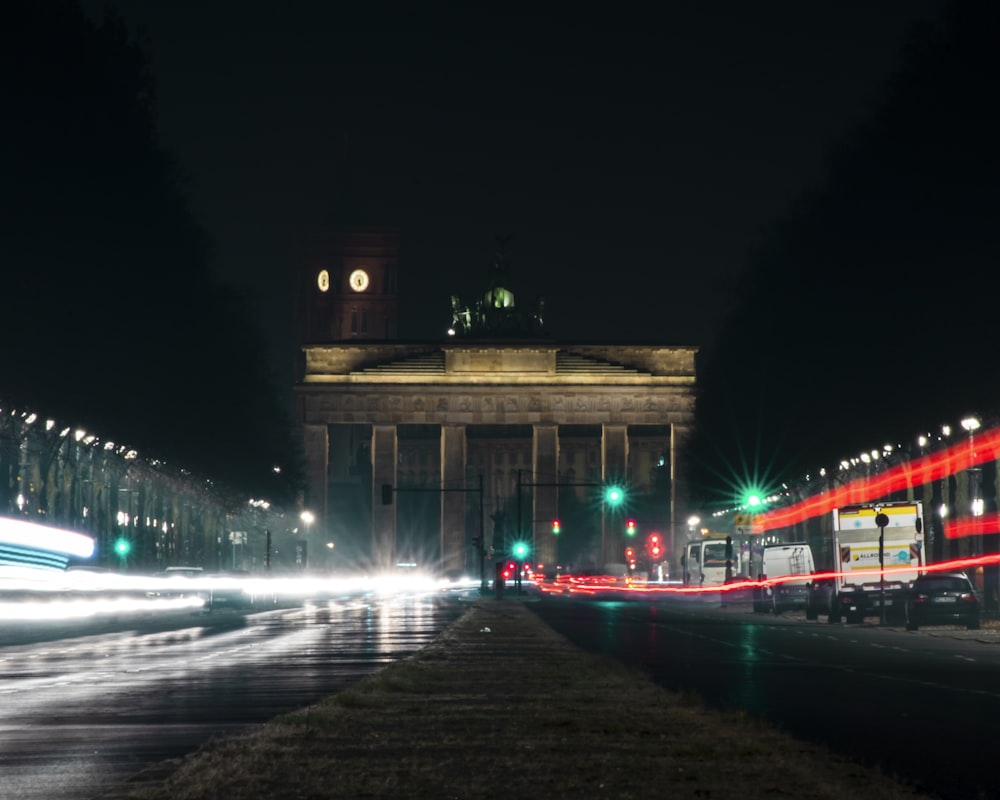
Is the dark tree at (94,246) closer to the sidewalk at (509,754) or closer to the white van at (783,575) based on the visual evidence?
the white van at (783,575)

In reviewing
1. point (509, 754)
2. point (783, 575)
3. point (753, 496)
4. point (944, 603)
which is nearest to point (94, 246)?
point (944, 603)

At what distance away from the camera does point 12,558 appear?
51.7 meters

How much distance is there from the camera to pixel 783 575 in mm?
83750

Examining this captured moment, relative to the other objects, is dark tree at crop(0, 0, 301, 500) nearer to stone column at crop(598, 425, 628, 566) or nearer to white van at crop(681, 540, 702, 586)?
white van at crop(681, 540, 702, 586)

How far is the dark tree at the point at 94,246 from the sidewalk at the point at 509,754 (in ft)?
135

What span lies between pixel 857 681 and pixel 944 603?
27576 mm

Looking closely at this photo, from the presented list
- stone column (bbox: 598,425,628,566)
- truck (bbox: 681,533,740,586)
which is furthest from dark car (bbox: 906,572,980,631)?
stone column (bbox: 598,425,628,566)

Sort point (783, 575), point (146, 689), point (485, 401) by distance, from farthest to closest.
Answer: point (485, 401) < point (783, 575) < point (146, 689)

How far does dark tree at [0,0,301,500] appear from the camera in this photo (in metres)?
63.2

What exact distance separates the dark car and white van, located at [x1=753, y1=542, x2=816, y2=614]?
2182 centimetres

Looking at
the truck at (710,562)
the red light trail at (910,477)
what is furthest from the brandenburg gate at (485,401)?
the truck at (710,562)

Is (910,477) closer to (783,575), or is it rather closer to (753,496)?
(753,496)

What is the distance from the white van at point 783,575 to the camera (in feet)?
262

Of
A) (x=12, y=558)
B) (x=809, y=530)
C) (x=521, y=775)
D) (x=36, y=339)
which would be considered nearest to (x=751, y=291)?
(x=809, y=530)
